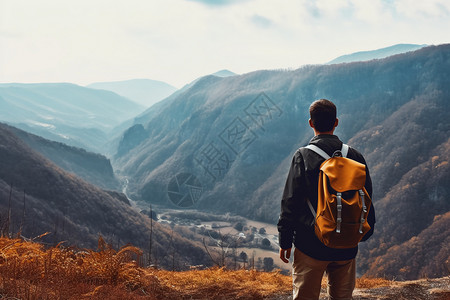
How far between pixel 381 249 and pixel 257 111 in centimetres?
12037

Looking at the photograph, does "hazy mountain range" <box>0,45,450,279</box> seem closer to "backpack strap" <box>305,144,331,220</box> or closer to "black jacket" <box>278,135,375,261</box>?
"black jacket" <box>278,135,375,261</box>

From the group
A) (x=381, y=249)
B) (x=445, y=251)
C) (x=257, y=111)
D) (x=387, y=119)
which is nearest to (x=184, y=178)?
(x=257, y=111)

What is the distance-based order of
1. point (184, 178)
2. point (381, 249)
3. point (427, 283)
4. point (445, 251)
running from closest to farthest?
point (427, 283), point (445, 251), point (381, 249), point (184, 178)

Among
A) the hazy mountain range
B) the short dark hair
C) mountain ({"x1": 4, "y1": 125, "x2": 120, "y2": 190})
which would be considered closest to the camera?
the short dark hair

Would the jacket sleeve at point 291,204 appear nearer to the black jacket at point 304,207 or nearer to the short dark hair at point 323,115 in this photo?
the black jacket at point 304,207

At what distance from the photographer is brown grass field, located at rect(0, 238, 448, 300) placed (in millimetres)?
4796

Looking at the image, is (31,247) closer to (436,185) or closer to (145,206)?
(436,185)

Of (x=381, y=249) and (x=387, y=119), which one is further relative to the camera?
(x=387, y=119)

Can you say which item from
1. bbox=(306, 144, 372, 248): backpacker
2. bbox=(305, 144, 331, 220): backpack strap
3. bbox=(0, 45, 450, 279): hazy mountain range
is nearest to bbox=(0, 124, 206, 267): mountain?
bbox=(0, 45, 450, 279): hazy mountain range

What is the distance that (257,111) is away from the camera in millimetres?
194750

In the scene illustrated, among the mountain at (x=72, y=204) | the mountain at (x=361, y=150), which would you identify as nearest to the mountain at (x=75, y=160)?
the mountain at (x=361, y=150)

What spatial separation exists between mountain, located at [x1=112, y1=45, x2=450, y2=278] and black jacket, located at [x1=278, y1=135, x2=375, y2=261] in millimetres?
73939

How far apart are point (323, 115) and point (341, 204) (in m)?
0.99

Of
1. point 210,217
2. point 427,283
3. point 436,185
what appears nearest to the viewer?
point 427,283
